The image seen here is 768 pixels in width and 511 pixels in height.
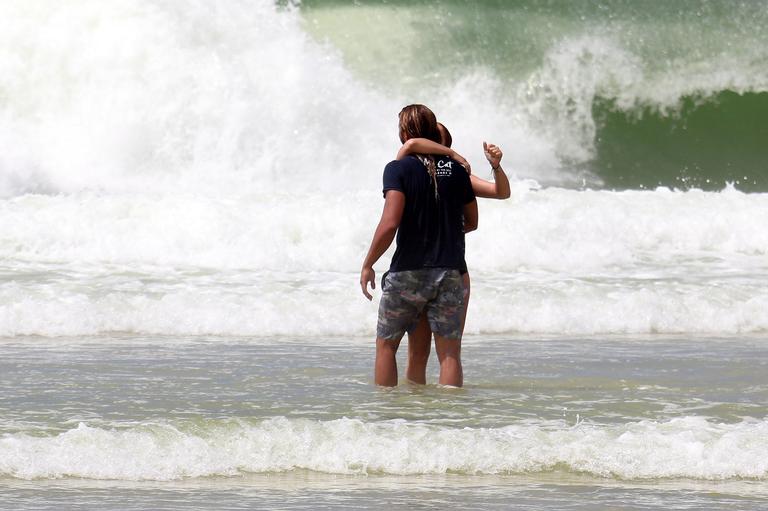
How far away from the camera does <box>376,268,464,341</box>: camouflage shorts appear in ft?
17.4

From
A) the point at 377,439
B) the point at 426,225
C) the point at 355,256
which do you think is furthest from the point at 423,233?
the point at 355,256

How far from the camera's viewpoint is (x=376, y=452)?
15.1ft

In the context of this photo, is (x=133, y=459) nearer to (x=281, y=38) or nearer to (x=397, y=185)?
(x=397, y=185)

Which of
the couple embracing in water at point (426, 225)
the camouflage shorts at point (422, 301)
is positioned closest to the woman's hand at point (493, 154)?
the couple embracing in water at point (426, 225)

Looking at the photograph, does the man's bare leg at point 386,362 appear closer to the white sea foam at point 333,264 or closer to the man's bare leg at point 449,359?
the man's bare leg at point 449,359

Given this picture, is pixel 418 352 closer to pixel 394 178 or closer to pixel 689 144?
pixel 394 178

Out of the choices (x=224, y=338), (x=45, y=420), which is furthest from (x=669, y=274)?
(x=45, y=420)

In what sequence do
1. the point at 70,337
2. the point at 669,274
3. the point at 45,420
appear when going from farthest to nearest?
the point at 669,274 < the point at 70,337 < the point at 45,420

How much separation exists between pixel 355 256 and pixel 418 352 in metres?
5.93

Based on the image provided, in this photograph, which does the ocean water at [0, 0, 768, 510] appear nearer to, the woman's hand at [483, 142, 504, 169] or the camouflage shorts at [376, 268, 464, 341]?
the camouflage shorts at [376, 268, 464, 341]

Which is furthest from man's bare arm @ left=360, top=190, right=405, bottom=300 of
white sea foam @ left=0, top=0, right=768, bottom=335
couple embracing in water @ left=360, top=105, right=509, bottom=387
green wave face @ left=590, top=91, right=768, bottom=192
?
green wave face @ left=590, top=91, right=768, bottom=192

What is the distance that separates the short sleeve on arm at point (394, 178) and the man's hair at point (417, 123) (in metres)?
0.14

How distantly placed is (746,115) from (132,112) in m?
9.74

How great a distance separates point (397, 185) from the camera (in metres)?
5.20
